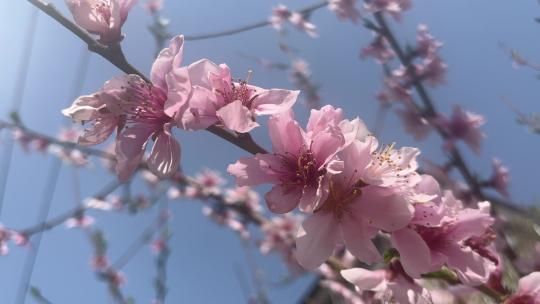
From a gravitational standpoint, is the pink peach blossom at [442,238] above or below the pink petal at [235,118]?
below

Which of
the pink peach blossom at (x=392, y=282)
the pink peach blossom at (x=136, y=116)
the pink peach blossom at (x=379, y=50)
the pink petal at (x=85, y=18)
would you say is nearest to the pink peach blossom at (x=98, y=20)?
the pink petal at (x=85, y=18)

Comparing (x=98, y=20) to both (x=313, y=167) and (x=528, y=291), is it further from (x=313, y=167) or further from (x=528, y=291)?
(x=528, y=291)

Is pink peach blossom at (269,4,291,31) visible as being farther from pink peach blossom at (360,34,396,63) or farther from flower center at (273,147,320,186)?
flower center at (273,147,320,186)

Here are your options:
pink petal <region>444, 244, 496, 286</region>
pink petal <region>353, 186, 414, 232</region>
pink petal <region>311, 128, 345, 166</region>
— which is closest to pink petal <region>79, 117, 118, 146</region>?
pink petal <region>311, 128, 345, 166</region>

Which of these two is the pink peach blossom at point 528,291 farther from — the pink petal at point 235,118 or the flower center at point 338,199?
the pink petal at point 235,118

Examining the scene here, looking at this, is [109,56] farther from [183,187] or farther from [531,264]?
[183,187]
